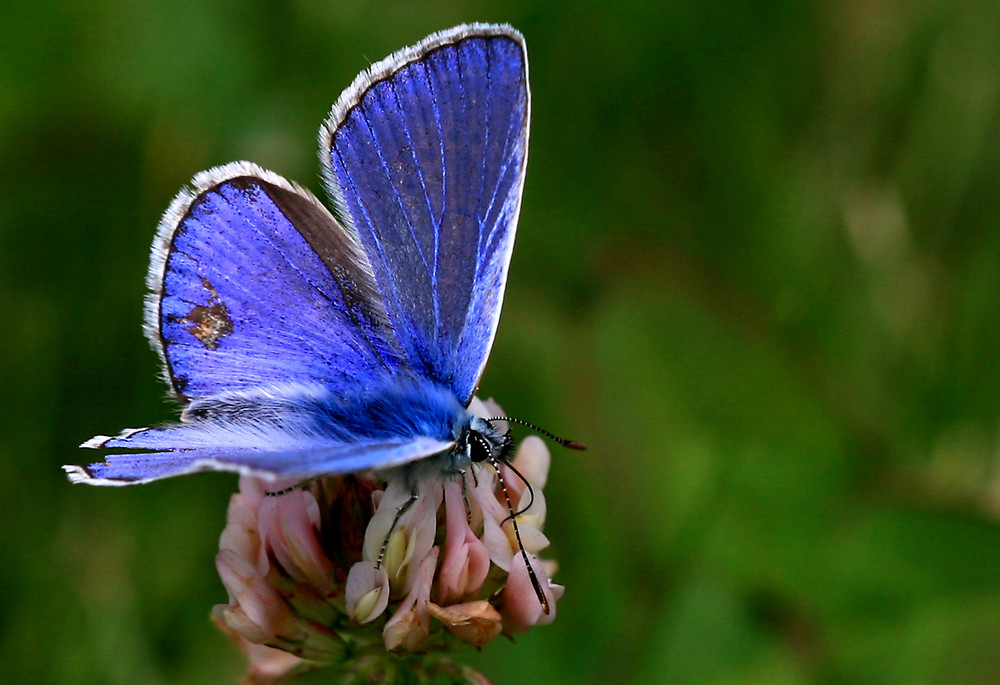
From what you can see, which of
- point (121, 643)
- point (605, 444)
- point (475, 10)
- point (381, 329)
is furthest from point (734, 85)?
point (121, 643)

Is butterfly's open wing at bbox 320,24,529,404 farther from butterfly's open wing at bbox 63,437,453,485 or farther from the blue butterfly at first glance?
butterfly's open wing at bbox 63,437,453,485

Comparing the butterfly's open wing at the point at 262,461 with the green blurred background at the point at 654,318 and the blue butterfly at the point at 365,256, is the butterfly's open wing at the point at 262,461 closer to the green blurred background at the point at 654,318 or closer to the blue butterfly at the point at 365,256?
the blue butterfly at the point at 365,256

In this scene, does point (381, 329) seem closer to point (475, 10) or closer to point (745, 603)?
point (745, 603)

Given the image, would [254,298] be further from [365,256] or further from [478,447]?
[478,447]

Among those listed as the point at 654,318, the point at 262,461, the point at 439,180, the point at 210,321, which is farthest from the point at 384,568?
the point at 654,318

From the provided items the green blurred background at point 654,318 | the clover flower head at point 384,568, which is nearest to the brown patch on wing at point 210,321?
the clover flower head at point 384,568

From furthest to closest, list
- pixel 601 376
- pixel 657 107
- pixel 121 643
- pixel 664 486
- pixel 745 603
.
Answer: pixel 657 107 → pixel 601 376 → pixel 664 486 → pixel 745 603 → pixel 121 643

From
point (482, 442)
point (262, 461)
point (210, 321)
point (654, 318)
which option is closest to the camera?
point (262, 461)
